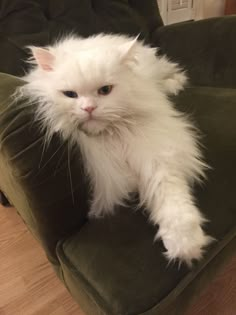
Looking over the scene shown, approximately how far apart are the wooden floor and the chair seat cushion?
1.08 ft

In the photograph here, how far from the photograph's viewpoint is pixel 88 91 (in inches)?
27.0

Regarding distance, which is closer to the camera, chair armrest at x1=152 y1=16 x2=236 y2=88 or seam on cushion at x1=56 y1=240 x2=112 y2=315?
seam on cushion at x1=56 y1=240 x2=112 y2=315

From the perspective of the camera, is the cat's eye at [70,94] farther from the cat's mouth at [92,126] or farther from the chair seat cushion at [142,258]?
the chair seat cushion at [142,258]

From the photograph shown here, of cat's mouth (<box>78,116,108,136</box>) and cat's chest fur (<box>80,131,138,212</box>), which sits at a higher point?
cat's mouth (<box>78,116,108,136</box>)

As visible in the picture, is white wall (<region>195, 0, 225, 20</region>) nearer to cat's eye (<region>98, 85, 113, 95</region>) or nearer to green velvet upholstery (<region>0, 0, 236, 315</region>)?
green velvet upholstery (<region>0, 0, 236, 315</region>)

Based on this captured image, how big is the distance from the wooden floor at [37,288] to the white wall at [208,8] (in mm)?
1853

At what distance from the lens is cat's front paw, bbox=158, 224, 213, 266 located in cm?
61

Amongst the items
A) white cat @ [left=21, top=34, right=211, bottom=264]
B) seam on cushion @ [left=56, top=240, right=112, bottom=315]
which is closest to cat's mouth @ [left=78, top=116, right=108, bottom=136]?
white cat @ [left=21, top=34, right=211, bottom=264]

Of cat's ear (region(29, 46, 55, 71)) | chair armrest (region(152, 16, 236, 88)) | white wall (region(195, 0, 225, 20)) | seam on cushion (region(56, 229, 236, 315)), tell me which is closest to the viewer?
seam on cushion (region(56, 229, 236, 315))

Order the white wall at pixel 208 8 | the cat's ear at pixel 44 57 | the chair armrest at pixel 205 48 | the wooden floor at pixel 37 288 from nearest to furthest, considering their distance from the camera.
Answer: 1. the cat's ear at pixel 44 57
2. the wooden floor at pixel 37 288
3. the chair armrest at pixel 205 48
4. the white wall at pixel 208 8

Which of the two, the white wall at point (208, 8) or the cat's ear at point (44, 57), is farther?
the white wall at point (208, 8)

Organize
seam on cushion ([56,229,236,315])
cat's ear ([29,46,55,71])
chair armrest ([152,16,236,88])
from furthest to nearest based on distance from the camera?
chair armrest ([152,16,236,88]) → cat's ear ([29,46,55,71]) → seam on cushion ([56,229,236,315])

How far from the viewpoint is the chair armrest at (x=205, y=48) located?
1.22m

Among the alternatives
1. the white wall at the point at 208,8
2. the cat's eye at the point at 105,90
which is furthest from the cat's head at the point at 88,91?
the white wall at the point at 208,8
